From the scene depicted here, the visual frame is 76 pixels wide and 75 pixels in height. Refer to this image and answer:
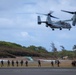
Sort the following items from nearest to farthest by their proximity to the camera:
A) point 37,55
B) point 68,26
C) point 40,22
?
A: point 68,26 → point 40,22 → point 37,55

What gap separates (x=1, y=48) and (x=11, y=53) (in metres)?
16.3

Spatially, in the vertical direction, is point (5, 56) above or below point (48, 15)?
below

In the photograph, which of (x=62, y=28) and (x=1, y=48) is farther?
(x=1, y=48)

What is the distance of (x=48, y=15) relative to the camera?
121 meters

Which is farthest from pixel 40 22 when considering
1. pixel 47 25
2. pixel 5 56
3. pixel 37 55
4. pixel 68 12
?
pixel 37 55

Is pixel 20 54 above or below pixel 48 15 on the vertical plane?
below

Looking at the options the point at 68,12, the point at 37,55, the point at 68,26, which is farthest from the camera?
the point at 37,55

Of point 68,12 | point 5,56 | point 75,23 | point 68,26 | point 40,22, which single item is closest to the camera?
point 75,23

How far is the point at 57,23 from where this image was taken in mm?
110812

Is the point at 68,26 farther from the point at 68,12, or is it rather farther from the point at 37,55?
the point at 37,55

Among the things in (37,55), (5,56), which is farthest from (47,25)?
(37,55)

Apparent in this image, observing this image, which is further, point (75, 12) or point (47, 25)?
point (47, 25)

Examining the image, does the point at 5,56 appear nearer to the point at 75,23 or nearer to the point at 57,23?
the point at 57,23

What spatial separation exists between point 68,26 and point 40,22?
35.3 ft
